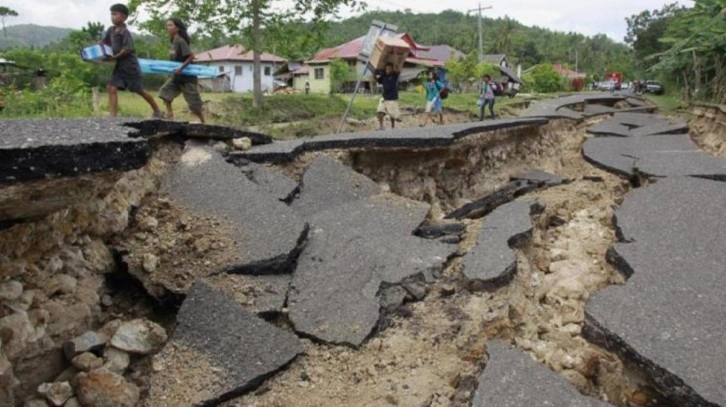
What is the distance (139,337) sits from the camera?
2562 millimetres

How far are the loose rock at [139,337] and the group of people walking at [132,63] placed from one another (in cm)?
425

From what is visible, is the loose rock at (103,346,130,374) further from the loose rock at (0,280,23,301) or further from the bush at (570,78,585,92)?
the bush at (570,78,585,92)

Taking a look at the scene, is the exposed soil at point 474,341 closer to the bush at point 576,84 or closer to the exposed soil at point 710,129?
the exposed soil at point 710,129

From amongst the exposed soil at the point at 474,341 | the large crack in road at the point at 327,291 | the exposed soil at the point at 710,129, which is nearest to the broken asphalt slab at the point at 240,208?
the large crack in road at the point at 327,291

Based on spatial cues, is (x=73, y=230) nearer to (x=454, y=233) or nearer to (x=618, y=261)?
(x=454, y=233)

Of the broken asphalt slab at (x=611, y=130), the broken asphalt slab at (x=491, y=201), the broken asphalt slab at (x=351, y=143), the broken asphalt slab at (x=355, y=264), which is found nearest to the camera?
the broken asphalt slab at (x=355, y=264)

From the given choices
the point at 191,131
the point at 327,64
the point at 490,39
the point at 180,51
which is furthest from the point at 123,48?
the point at 490,39

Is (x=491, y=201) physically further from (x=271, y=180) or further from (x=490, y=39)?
(x=490, y=39)

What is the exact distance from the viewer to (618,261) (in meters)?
3.50

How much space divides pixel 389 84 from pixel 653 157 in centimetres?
431

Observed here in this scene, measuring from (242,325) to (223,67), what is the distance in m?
50.8

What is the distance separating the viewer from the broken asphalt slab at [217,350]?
2.39 m

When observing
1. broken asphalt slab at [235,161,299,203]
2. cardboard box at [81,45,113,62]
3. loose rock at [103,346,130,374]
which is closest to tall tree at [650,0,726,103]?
broken asphalt slab at [235,161,299,203]

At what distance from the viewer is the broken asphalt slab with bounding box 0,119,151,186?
1899 mm
